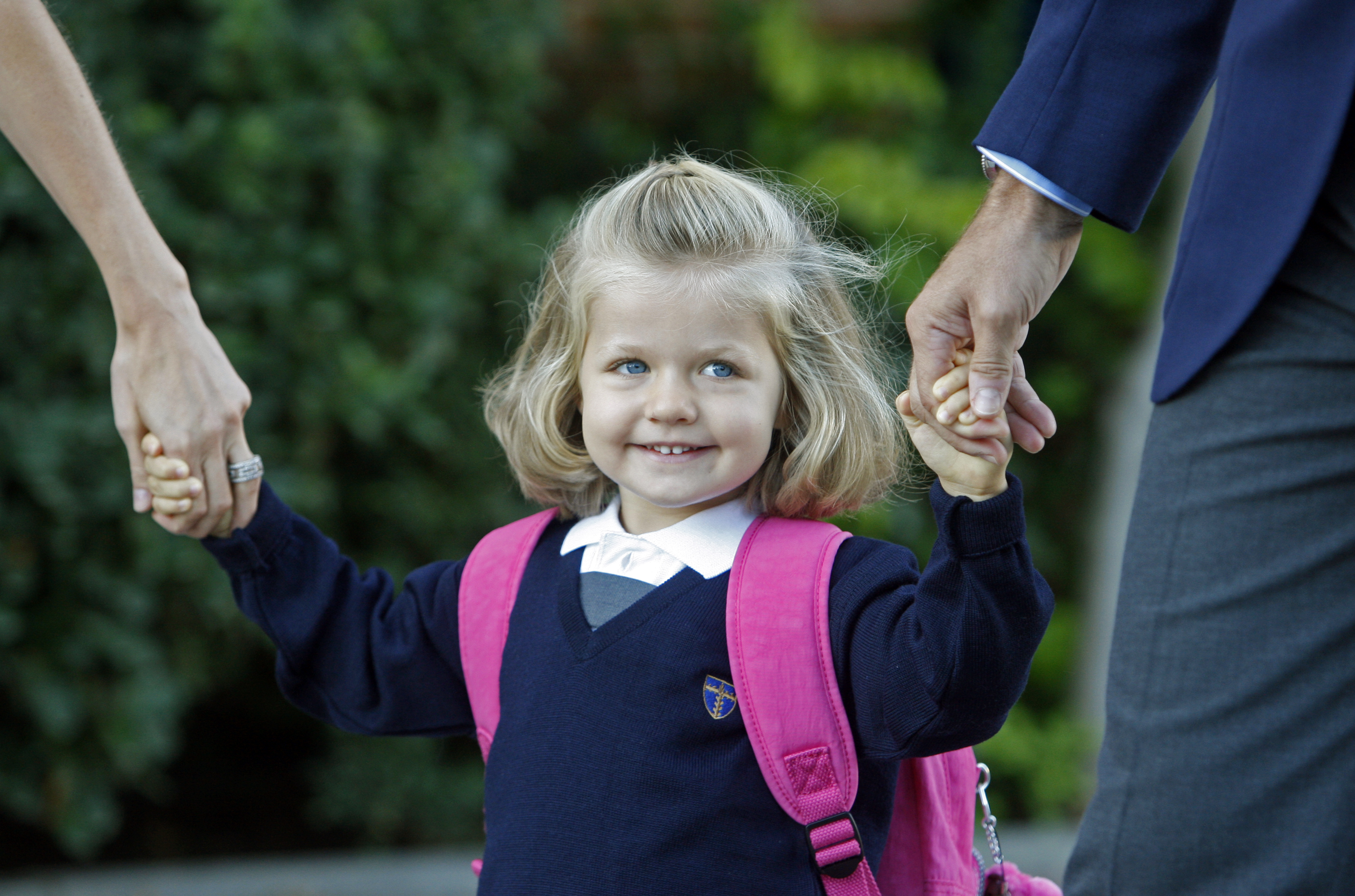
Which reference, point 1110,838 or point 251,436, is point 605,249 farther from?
point 251,436

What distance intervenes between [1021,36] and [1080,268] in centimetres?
83

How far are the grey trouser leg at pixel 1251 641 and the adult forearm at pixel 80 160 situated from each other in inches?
59.1

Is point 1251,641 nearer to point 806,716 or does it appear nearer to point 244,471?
point 806,716

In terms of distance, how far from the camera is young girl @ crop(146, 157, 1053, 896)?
1.56 metres

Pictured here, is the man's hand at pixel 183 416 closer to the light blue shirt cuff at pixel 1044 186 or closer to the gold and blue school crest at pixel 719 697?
the gold and blue school crest at pixel 719 697

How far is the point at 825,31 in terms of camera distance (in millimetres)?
4457

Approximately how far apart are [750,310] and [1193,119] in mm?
602

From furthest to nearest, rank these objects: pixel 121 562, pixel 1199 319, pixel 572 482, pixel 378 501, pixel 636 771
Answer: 1. pixel 378 501
2. pixel 121 562
3. pixel 572 482
4. pixel 636 771
5. pixel 1199 319

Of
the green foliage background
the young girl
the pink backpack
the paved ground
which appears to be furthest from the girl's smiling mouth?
the paved ground

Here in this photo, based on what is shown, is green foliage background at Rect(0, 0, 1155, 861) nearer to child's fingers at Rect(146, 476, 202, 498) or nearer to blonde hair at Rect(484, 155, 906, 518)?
blonde hair at Rect(484, 155, 906, 518)

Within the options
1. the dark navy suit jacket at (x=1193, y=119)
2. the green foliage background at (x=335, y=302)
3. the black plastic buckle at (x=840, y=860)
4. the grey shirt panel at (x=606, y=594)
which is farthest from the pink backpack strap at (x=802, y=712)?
the green foliage background at (x=335, y=302)

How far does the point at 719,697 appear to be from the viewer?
165 cm

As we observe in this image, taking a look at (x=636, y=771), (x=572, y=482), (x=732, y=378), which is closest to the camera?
(x=636, y=771)

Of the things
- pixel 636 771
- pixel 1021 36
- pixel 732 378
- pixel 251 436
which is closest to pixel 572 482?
pixel 732 378
